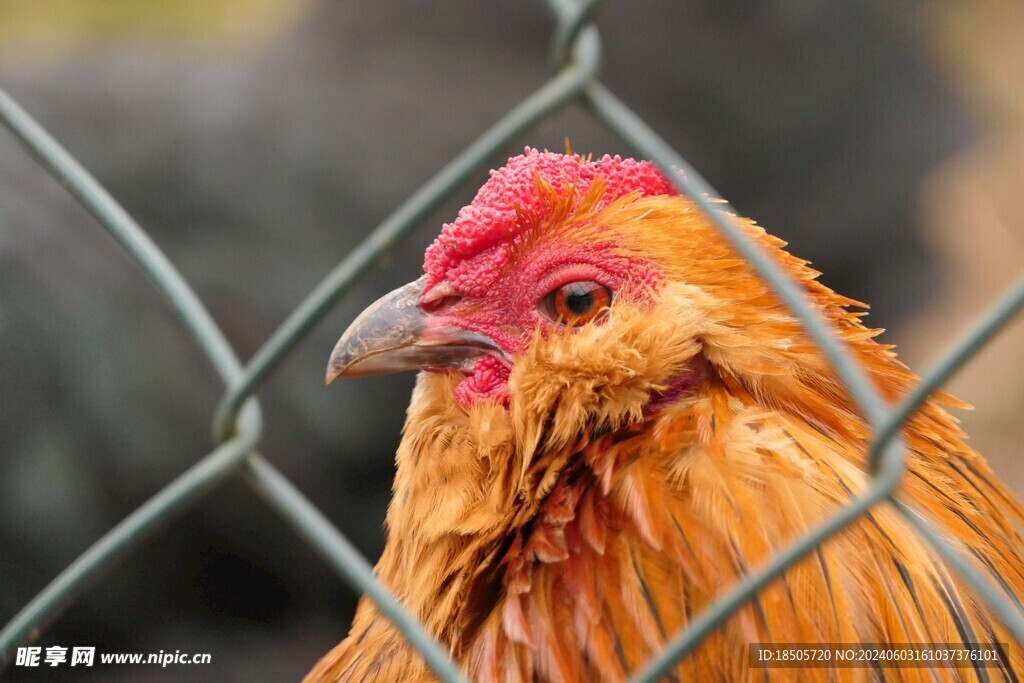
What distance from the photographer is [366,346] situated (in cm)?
177

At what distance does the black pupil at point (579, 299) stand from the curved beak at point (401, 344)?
0.52 feet

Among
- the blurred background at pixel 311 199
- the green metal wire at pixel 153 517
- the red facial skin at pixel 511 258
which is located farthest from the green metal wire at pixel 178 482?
the blurred background at pixel 311 199

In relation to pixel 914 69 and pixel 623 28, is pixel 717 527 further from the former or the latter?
pixel 914 69

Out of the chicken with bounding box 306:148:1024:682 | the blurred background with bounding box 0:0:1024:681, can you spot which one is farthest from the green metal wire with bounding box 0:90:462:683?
the blurred background with bounding box 0:0:1024:681

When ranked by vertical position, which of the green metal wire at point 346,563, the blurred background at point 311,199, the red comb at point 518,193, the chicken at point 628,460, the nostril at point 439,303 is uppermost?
the blurred background at point 311,199

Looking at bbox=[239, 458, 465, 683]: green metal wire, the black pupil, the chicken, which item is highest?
the black pupil

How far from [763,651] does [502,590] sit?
1.31ft

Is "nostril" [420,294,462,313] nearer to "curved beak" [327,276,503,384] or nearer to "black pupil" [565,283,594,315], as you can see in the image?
"curved beak" [327,276,503,384]

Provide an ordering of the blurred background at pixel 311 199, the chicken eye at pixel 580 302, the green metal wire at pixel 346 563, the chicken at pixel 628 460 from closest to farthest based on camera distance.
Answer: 1. the green metal wire at pixel 346 563
2. the chicken at pixel 628 460
3. the chicken eye at pixel 580 302
4. the blurred background at pixel 311 199

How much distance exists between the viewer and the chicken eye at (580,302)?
1.67m

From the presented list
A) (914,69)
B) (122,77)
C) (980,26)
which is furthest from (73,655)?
(980,26)

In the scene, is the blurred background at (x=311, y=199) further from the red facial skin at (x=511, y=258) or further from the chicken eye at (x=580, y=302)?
the chicken eye at (x=580, y=302)

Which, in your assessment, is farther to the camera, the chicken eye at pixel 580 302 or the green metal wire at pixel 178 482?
the chicken eye at pixel 580 302

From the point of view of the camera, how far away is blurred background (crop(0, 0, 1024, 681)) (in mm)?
3445
